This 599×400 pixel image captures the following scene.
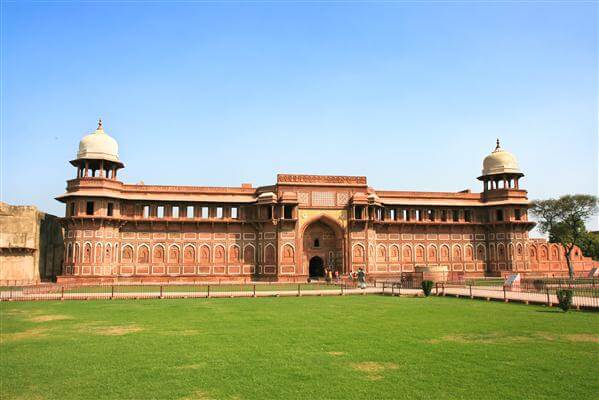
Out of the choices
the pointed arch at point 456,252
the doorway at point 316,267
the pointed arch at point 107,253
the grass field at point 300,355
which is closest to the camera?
the grass field at point 300,355

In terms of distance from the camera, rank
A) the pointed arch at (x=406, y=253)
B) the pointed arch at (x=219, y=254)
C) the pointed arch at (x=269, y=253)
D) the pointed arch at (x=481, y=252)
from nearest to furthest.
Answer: the pointed arch at (x=269, y=253), the pointed arch at (x=219, y=254), the pointed arch at (x=406, y=253), the pointed arch at (x=481, y=252)

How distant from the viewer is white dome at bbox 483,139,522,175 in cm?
4566

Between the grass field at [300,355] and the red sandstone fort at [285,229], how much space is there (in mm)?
21894

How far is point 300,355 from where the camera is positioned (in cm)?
1034

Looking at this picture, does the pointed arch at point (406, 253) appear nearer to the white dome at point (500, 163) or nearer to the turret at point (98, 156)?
the white dome at point (500, 163)

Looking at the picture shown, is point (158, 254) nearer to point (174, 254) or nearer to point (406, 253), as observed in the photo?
point (174, 254)

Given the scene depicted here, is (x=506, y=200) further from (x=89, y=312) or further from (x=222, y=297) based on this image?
(x=89, y=312)

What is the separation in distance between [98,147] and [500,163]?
3662 centimetres

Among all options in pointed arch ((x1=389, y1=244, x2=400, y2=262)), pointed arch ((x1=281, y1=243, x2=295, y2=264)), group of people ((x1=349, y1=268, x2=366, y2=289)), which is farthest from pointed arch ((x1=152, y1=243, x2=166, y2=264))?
pointed arch ((x1=389, y1=244, x2=400, y2=262))

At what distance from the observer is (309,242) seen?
140ft

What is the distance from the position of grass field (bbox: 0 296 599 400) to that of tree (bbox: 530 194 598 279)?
39.7 m

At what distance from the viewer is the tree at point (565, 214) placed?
2019 inches

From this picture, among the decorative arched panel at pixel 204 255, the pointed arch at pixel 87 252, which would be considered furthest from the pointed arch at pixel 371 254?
the pointed arch at pixel 87 252

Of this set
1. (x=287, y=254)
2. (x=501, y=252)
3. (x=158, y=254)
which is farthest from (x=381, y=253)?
(x=158, y=254)
